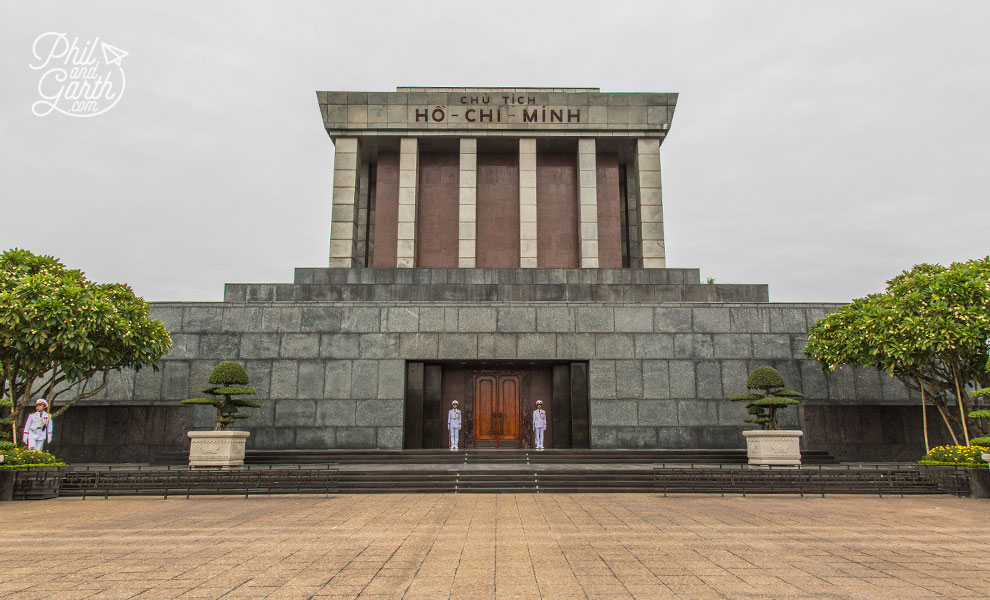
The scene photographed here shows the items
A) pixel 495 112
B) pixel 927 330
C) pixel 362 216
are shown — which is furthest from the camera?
pixel 362 216

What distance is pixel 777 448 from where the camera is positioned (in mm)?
18250

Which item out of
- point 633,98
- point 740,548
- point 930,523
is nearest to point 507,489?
point 740,548

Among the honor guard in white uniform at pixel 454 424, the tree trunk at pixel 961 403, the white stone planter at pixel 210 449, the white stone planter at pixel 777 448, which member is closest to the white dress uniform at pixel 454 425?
the honor guard in white uniform at pixel 454 424

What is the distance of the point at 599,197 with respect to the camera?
31.3m

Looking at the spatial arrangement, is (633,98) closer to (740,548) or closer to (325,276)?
(325,276)

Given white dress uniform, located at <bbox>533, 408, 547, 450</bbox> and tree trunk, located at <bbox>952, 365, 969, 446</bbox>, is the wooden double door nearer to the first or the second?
white dress uniform, located at <bbox>533, 408, 547, 450</bbox>

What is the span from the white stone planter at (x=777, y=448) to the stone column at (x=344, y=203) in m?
18.8

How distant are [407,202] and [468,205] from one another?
114 inches

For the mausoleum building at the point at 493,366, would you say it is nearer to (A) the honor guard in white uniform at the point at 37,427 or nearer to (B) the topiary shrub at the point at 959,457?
(A) the honor guard in white uniform at the point at 37,427

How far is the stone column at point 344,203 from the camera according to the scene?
94.1 ft

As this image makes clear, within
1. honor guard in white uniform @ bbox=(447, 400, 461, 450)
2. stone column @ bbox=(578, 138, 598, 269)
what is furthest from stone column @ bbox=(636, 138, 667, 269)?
honor guard in white uniform @ bbox=(447, 400, 461, 450)

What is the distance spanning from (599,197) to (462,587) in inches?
1046

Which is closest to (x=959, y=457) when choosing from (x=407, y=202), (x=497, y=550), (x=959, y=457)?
(x=959, y=457)

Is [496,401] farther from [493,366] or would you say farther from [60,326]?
[60,326]
